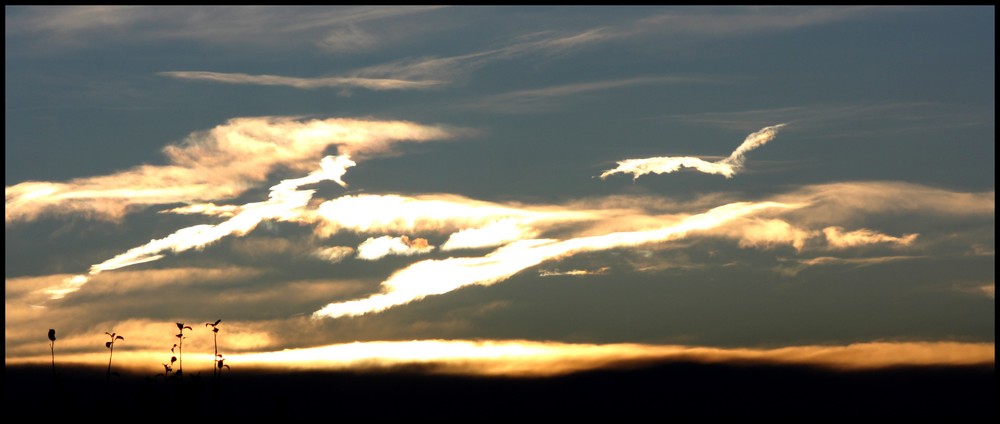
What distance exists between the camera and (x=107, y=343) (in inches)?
2306

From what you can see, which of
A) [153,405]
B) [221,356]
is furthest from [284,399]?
[153,405]

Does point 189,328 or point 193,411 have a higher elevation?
point 189,328

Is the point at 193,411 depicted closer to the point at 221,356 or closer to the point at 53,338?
the point at 221,356

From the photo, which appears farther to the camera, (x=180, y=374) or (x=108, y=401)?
(x=180, y=374)

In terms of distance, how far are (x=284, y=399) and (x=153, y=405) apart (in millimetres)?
10448

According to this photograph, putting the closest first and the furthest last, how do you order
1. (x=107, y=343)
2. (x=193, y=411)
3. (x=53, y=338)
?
(x=53, y=338) < (x=107, y=343) < (x=193, y=411)

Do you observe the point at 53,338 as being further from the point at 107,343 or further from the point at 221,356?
the point at 221,356

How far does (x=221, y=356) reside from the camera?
63719 millimetres

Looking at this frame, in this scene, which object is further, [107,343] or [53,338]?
[107,343]

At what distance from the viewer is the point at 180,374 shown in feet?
213

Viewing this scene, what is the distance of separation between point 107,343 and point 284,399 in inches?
338

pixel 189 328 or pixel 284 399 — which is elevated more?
pixel 189 328

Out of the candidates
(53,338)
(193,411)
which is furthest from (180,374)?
(53,338)

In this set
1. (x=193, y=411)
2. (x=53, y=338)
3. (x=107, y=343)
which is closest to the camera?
(x=53, y=338)
